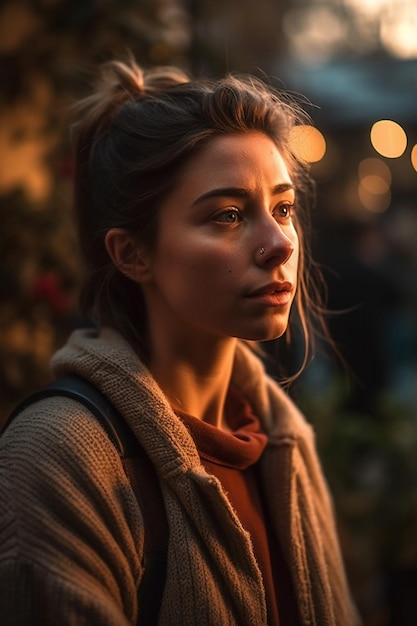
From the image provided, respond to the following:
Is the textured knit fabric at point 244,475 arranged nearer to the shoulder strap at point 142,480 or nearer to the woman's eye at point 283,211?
the shoulder strap at point 142,480

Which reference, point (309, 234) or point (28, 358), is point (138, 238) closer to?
point (309, 234)

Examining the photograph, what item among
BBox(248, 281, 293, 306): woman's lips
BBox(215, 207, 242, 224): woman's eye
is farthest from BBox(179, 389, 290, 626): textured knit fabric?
BBox(215, 207, 242, 224): woman's eye

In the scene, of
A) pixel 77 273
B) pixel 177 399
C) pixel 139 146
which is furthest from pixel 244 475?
pixel 77 273

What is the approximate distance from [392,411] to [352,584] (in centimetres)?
150

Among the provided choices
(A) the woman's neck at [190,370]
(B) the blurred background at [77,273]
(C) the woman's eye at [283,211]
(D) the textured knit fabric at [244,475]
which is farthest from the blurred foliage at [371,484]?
(C) the woman's eye at [283,211]

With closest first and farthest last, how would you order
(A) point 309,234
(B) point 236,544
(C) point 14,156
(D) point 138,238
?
(B) point 236,544, (D) point 138,238, (A) point 309,234, (C) point 14,156

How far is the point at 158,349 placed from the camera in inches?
84.0

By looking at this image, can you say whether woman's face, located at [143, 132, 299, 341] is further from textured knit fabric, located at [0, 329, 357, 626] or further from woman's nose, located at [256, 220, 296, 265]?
textured knit fabric, located at [0, 329, 357, 626]

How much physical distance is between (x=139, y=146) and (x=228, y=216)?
0.26m

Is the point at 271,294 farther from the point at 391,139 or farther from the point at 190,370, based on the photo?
the point at 391,139

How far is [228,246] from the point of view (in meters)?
1.96

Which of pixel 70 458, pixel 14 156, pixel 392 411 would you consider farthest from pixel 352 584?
pixel 70 458

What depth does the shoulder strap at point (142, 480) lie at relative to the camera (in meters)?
1.87

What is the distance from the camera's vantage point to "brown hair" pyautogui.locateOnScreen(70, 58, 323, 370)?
203 cm
